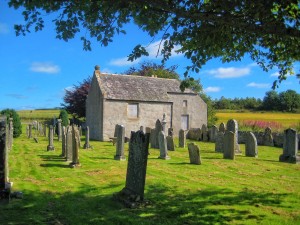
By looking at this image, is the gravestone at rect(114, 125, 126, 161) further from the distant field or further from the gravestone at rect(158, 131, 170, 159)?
the distant field

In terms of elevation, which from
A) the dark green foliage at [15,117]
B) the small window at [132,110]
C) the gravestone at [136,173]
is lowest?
the gravestone at [136,173]

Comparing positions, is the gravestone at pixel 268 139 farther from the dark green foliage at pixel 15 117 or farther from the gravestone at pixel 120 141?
the dark green foliage at pixel 15 117

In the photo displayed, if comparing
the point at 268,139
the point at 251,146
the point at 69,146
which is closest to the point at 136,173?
the point at 69,146

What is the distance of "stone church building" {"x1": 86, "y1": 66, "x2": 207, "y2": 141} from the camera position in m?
34.3

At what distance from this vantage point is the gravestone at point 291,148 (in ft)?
58.1

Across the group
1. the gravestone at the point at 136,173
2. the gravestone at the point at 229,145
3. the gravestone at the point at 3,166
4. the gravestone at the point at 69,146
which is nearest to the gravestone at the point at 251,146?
the gravestone at the point at 229,145

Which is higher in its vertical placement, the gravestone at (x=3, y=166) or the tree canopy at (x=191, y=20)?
the tree canopy at (x=191, y=20)

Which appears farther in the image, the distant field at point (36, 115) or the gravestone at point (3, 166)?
the distant field at point (36, 115)

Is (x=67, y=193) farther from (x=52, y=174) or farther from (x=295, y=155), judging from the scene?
(x=295, y=155)

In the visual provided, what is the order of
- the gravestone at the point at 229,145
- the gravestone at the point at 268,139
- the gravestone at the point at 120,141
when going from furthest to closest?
the gravestone at the point at 268,139 < the gravestone at the point at 229,145 < the gravestone at the point at 120,141

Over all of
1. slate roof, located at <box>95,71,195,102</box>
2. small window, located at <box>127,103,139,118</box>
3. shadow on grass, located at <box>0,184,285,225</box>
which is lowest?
shadow on grass, located at <box>0,184,285,225</box>

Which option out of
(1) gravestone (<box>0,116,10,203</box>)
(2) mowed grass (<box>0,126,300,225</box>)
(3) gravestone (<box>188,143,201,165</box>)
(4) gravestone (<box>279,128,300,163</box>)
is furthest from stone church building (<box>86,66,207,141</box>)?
(1) gravestone (<box>0,116,10,203</box>)

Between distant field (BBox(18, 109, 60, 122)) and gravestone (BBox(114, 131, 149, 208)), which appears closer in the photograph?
gravestone (BBox(114, 131, 149, 208))

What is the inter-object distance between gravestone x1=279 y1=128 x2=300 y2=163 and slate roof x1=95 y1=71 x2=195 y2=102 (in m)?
19.4
